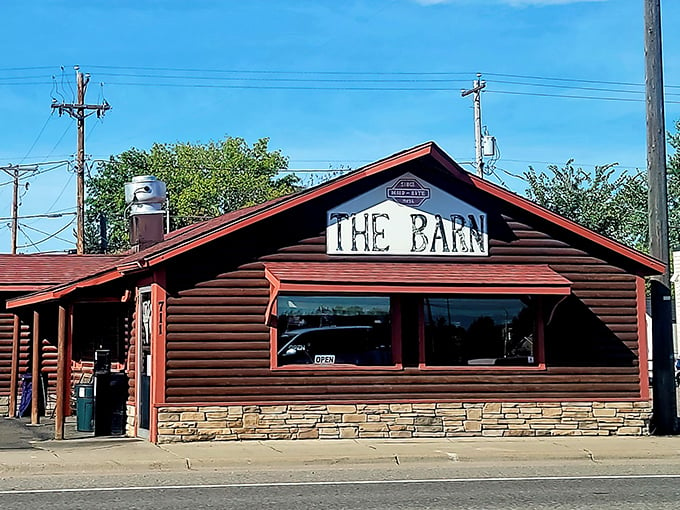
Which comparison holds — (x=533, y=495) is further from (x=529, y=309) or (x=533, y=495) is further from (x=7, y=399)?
(x=7, y=399)

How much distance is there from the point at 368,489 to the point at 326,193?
6730 millimetres

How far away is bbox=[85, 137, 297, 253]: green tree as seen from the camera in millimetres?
67750

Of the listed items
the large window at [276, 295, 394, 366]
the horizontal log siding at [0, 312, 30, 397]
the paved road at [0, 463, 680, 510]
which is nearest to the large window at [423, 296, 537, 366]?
the large window at [276, 295, 394, 366]

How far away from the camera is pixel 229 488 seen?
12055 mm

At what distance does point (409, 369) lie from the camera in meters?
17.6

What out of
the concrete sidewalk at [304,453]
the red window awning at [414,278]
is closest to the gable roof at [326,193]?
the red window awning at [414,278]

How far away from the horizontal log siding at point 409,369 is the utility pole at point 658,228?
0.57m

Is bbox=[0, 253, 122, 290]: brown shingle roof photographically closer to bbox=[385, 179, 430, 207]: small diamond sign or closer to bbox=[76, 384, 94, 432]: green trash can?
bbox=[76, 384, 94, 432]: green trash can

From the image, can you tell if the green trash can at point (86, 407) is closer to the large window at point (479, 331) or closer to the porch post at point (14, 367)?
the porch post at point (14, 367)

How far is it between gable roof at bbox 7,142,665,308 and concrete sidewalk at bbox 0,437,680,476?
2796mm

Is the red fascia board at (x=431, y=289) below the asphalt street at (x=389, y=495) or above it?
above

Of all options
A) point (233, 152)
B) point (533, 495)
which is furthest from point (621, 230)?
point (533, 495)

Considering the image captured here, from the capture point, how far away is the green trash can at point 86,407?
60.6 ft

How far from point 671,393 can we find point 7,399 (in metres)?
14.3
